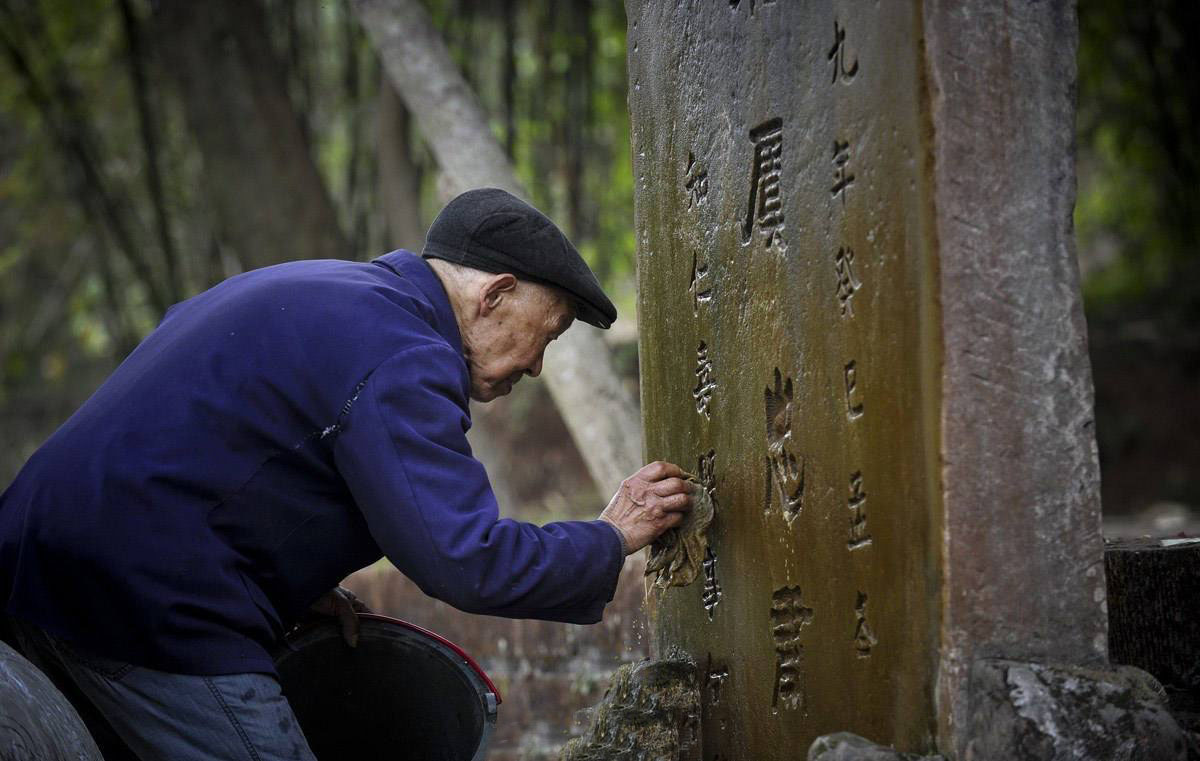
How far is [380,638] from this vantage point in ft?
9.71

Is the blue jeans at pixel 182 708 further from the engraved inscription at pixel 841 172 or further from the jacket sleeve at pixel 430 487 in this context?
the engraved inscription at pixel 841 172

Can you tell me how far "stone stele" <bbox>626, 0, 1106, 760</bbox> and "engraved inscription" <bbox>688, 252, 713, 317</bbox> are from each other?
0.05 m

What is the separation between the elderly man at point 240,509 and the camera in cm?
233

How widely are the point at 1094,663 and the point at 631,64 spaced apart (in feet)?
7.09

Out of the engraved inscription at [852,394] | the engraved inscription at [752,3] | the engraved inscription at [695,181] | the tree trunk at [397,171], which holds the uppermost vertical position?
the tree trunk at [397,171]

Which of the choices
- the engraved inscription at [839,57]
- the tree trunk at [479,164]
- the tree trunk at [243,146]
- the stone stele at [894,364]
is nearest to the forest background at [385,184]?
the tree trunk at [243,146]

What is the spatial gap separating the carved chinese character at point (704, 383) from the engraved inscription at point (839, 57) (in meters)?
0.87

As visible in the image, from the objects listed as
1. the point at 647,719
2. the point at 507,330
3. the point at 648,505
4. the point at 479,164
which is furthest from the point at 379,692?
the point at 479,164

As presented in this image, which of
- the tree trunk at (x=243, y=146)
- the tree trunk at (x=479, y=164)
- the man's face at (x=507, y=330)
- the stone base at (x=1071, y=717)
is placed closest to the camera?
the stone base at (x=1071, y=717)

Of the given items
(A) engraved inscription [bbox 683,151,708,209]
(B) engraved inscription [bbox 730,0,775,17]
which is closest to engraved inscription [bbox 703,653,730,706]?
(A) engraved inscription [bbox 683,151,708,209]

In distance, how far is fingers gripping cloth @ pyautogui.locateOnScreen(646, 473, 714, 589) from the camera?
2926 millimetres

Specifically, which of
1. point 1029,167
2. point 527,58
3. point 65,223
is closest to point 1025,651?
point 1029,167

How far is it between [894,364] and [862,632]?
1.77 ft

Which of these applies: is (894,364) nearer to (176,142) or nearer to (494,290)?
(494,290)
